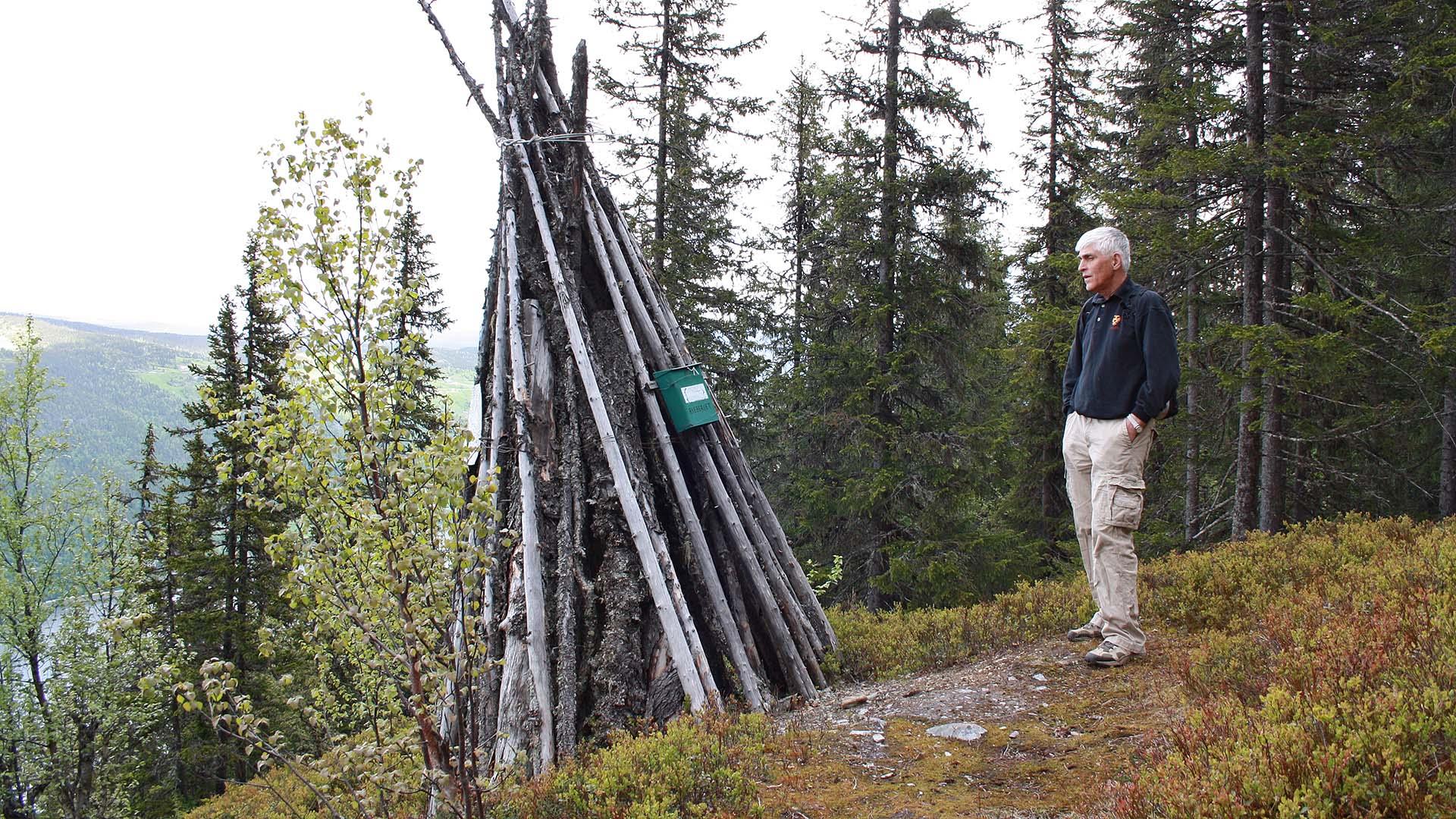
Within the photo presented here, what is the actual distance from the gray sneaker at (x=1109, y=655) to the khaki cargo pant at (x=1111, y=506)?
4 cm

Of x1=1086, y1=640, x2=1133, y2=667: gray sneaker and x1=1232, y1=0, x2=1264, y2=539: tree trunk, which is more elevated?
x1=1232, y1=0, x2=1264, y2=539: tree trunk

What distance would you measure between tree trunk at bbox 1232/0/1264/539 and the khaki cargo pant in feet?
18.2

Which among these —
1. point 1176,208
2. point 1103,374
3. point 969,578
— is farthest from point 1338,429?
point 1103,374

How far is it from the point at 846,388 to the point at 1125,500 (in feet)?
32.4

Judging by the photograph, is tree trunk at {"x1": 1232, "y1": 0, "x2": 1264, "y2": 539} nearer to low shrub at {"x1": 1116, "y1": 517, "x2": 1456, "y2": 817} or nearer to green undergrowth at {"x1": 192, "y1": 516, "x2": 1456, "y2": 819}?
green undergrowth at {"x1": 192, "y1": 516, "x2": 1456, "y2": 819}

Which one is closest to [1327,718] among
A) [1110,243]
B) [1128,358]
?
[1128,358]

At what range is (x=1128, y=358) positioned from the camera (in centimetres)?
436

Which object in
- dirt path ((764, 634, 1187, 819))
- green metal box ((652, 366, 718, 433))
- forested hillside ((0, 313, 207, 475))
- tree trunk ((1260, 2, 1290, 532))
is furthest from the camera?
forested hillside ((0, 313, 207, 475))

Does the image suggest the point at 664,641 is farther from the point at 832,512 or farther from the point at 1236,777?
the point at 832,512

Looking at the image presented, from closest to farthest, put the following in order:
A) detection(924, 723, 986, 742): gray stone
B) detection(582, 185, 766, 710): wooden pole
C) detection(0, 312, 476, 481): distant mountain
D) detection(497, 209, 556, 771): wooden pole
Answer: detection(924, 723, 986, 742): gray stone
detection(497, 209, 556, 771): wooden pole
detection(582, 185, 766, 710): wooden pole
detection(0, 312, 476, 481): distant mountain

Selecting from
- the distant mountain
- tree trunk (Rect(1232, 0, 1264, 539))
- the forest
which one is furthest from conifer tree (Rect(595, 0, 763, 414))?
the distant mountain

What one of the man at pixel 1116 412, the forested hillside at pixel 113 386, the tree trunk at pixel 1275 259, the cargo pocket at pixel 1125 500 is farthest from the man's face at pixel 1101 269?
the forested hillside at pixel 113 386

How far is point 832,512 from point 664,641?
32.9 ft

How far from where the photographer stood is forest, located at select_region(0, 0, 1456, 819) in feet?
10.0
